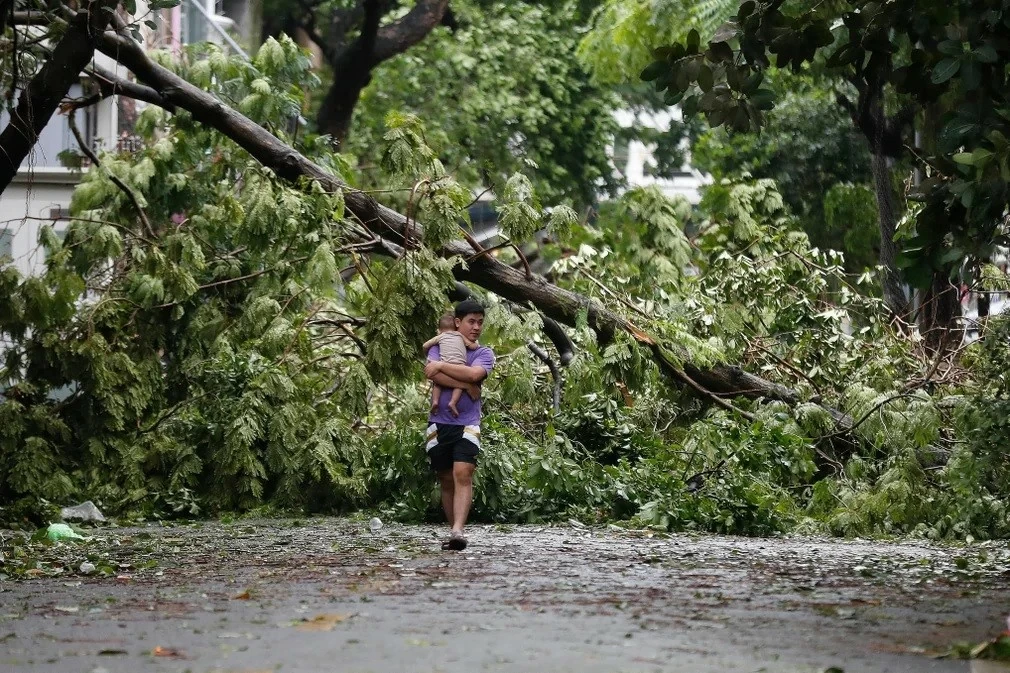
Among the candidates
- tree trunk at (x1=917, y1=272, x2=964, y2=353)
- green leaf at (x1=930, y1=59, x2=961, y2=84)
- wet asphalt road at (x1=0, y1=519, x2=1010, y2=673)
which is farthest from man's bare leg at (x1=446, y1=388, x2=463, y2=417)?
tree trunk at (x1=917, y1=272, x2=964, y2=353)

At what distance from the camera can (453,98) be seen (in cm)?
3444

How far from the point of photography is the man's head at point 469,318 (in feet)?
33.6

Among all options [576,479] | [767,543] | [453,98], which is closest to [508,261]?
[576,479]

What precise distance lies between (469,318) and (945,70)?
395 cm

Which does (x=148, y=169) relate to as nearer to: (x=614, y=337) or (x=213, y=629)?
(x=614, y=337)

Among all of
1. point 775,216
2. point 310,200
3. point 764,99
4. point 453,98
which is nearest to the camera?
point 764,99

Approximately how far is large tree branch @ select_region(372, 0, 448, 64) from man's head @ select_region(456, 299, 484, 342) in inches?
609

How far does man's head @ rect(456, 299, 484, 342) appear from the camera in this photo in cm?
1023

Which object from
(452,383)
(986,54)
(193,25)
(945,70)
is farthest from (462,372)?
(193,25)

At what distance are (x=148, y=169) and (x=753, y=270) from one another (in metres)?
6.16

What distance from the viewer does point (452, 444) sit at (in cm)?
1034

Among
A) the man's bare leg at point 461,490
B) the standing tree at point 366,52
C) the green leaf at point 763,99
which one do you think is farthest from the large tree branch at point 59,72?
the standing tree at point 366,52

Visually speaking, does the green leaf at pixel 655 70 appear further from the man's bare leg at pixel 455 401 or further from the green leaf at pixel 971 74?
the man's bare leg at pixel 455 401

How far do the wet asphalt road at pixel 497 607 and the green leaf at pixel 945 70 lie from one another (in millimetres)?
2386
